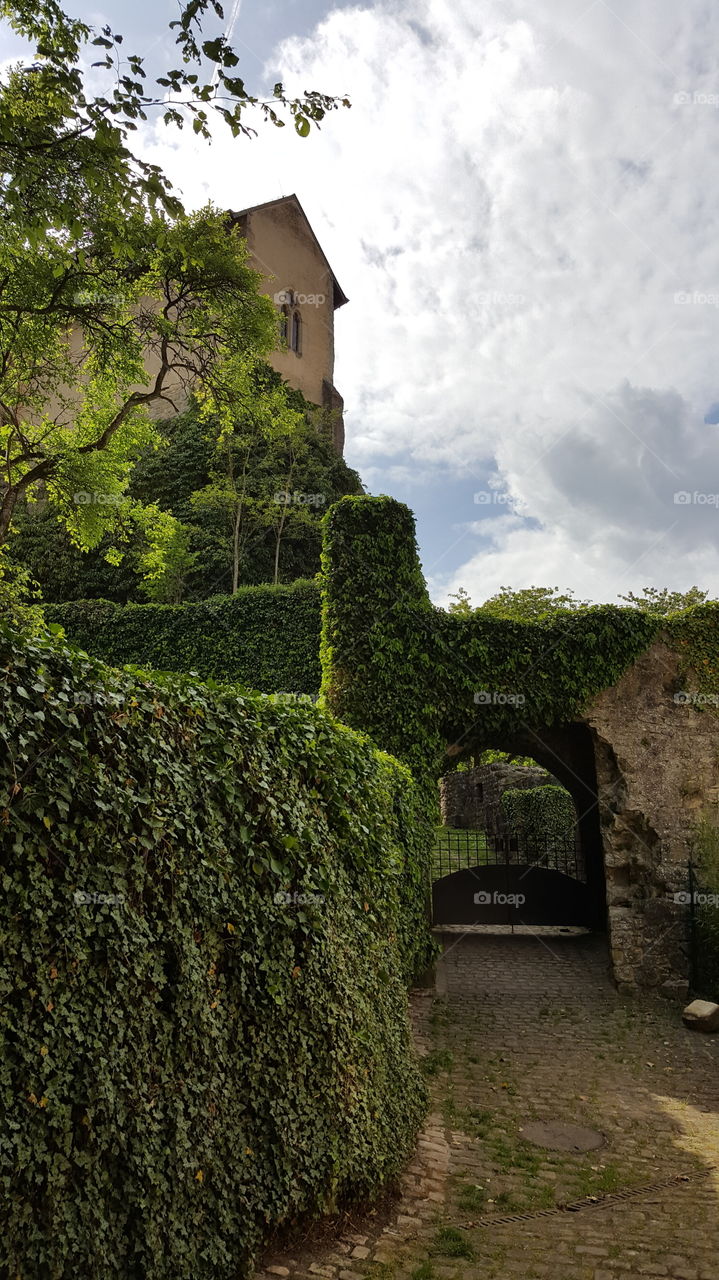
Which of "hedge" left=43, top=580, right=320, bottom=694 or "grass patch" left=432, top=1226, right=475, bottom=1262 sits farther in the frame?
"hedge" left=43, top=580, right=320, bottom=694

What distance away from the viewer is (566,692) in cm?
1407

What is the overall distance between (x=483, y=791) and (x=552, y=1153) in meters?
21.5

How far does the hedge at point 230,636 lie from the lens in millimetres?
25234

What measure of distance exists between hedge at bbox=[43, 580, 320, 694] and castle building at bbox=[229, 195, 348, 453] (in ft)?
56.5

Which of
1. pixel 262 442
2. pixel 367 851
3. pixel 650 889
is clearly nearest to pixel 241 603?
pixel 262 442

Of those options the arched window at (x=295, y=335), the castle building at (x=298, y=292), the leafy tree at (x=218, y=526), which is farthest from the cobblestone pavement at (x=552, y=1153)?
the arched window at (x=295, y=335)

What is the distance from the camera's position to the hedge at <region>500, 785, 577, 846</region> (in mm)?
24125

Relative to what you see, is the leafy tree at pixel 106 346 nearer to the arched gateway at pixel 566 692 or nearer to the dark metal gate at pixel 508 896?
the arched gateway at pixel 566 692

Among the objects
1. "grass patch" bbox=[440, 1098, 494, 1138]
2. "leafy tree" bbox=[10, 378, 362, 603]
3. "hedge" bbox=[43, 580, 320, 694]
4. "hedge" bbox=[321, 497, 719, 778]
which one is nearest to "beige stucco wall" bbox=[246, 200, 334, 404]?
"leafy tree" bbox=[10, 378, 362, 603]

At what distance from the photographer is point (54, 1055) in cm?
318

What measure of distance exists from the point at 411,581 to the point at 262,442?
70.8ft

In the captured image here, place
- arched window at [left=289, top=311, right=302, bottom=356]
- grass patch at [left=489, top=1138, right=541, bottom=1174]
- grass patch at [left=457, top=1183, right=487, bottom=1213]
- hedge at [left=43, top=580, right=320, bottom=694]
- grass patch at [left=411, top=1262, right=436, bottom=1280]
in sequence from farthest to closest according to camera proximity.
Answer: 1. arched window at [left=289, top=311, right=302, bottom=356]
2. hedge at [left=43, top=580, right=320, bottom=694]
3. grass patch at [left=489, top=1138, right=541, bottom=1174]
4. grass patch at [left=457, top=1183, right=487, bottom=1213]
5. grass patch at [left=411, top=1262, right=436, bottom=1280]

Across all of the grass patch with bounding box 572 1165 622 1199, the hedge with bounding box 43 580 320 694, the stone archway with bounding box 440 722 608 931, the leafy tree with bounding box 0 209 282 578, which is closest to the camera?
the grass patch with bounding box 572 1165 622 1199

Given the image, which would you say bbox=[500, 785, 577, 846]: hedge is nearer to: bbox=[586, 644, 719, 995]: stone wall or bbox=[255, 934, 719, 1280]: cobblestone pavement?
bbox=[586, 644, 719, 995]: stone wall
